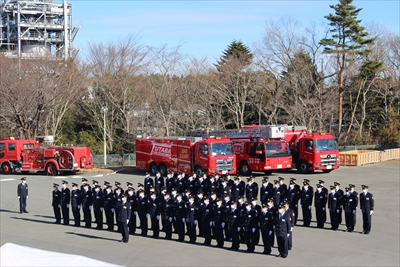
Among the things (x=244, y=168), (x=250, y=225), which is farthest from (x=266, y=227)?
(x=244, y=168)

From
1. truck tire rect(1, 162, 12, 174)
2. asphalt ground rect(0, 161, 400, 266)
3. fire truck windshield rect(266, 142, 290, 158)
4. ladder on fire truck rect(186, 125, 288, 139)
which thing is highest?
ladder on fire truck rect(186, 125, 288, 139)

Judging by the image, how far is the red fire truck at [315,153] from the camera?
2845cm

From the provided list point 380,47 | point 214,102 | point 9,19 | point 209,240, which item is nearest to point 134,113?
point 214,102

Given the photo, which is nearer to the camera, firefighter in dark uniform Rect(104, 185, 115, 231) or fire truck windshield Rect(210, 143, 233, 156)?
firefighter in dark uniform Rect(104, 185, 115, 231)

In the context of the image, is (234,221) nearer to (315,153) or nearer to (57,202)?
(57,202)

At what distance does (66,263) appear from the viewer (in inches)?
206

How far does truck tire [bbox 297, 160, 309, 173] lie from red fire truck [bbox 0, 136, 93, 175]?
12.9 metres

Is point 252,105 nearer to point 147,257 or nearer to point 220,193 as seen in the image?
point 220,193

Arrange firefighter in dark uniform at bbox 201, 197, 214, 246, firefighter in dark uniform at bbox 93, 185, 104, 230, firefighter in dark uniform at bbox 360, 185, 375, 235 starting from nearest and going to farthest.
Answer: firefighter in dark uniform at bbox 201, 197, 214, 246, firefighter in dark uniform at bbox 360, 185, 375, 235, firefighter in dark uniform at bbox 93, 185, 104, 230

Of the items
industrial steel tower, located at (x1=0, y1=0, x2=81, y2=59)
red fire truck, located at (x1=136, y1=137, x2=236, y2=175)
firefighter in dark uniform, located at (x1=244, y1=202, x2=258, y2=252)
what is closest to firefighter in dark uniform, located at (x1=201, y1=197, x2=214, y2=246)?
firefighter in dark uniform, located at (x1=244, y1=202, x2=258, y2=252)

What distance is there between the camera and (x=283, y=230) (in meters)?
12.7

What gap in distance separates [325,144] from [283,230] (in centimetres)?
1715

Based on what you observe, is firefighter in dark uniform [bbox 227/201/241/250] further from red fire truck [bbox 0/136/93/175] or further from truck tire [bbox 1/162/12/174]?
truck tire [bbox 1/162/12/174]

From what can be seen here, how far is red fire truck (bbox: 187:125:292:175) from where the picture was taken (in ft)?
91.0
